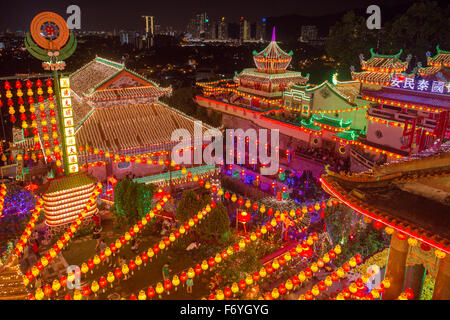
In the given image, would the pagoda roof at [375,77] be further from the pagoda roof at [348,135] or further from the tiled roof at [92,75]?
the tiled roof at [92,75]

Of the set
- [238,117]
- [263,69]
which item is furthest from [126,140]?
[263,69]

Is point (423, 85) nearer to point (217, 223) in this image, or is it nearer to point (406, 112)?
point (406, 112)

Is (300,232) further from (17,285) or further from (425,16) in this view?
(425,16)

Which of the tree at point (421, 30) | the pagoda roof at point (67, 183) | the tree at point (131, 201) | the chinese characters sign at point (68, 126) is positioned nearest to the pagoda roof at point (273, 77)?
the tree at point (421, 30)

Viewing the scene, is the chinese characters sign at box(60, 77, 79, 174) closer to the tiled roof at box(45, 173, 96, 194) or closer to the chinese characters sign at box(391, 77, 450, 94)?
the tiled roof at box(45, 173, 96, 194)

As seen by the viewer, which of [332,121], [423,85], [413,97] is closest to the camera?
[423,85]

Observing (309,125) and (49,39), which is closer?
(49,39)

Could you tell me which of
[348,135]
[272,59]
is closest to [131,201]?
[348,135]
